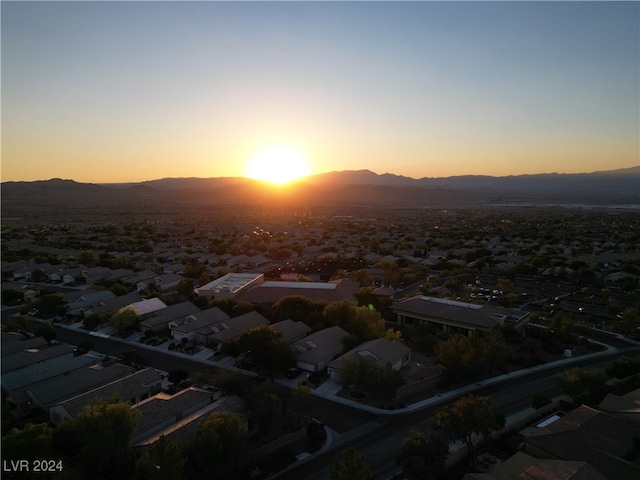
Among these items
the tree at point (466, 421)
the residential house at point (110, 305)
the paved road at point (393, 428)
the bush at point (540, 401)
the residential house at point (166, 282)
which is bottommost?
the paved road at point (393, 428)

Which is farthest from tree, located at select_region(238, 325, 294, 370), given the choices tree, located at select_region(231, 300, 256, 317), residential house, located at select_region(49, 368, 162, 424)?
tree, located at select_region(231, 300, 256, 317)

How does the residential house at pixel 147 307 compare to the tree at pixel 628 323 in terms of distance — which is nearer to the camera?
the tree at pixel 628 323

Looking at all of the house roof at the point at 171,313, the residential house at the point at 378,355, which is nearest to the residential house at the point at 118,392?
the house roof at the point at 171,313

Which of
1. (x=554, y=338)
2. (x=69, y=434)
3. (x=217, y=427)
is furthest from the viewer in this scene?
(x=554, y=338)

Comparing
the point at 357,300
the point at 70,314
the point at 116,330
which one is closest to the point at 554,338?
the point at 357,300

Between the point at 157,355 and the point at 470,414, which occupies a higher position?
the point at 470,414

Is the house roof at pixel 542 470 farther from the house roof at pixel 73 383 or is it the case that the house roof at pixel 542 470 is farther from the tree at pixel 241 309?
the tree at pixel 241 309

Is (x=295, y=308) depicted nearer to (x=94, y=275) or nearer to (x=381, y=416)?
(x=381, y=416)

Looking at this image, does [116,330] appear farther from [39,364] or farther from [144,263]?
[144,263]
